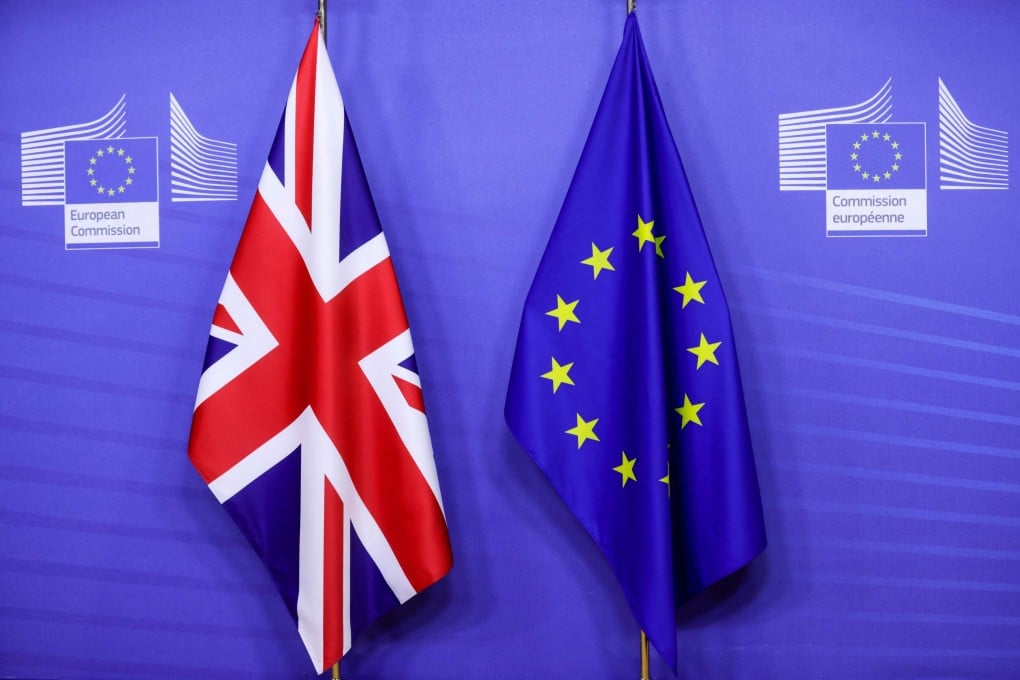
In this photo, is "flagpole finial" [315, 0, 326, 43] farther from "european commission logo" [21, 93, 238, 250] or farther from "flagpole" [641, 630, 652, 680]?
"flagpole" [641, 630, 652, 680]

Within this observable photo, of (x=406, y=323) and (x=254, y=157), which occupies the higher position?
(x=254, y=157)

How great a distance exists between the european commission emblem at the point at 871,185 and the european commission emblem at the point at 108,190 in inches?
63.7

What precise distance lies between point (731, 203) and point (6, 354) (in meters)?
1.78

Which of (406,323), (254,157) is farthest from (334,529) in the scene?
(254,157)

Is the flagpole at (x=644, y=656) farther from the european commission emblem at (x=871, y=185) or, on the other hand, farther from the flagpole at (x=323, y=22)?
the european commission emblem at (x=871, y=185)

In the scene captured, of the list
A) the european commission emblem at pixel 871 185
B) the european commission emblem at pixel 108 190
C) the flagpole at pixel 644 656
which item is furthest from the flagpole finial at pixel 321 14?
the flagpole at pixel 644 656

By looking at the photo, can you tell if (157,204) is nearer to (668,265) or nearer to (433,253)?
(433,253)

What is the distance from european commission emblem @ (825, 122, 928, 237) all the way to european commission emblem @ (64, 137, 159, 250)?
5.31 feet

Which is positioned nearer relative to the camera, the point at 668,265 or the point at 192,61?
the point at 668,265

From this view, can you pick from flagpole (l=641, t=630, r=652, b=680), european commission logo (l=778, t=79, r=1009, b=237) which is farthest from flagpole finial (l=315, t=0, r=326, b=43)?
flagpole (l=641, t=630, r=652, b=680)

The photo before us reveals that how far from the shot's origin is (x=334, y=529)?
1573 mm

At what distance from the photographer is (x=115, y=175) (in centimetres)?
182

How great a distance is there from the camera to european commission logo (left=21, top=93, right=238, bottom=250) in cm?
181

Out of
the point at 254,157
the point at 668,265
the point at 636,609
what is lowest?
the point at 636,609
